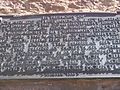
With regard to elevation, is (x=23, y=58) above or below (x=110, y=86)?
above

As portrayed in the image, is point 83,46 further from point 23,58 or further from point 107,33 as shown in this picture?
point 23,58

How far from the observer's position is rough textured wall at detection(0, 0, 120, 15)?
525 cm

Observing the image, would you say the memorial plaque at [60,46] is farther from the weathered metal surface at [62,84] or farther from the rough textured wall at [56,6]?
the rough textured wall at [56,6]

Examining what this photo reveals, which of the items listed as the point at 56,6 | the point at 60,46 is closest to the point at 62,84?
the point at 60,46

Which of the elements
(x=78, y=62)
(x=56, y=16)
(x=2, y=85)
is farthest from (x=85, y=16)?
(x=2, y=85)

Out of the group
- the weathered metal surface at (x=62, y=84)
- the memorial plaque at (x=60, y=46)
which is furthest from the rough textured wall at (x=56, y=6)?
the weathered metal surface at (x=62, y=84)

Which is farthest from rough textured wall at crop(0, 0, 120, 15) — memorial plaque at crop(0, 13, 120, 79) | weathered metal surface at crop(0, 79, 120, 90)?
weathered metal surface at crop(0, 79, 120, 90)

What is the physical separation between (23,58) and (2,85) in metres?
0.42

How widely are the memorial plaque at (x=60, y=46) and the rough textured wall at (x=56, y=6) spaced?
27cm

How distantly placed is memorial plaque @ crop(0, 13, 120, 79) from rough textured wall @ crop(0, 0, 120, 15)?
0.90 feet

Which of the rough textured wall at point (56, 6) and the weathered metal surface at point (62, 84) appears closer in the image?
the weathered metal surface at point (62, 84)

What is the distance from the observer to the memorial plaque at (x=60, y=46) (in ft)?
14.3

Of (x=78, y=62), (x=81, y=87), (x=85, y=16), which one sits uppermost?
(x=85, y=16)

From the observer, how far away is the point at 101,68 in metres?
4.34
